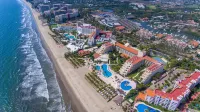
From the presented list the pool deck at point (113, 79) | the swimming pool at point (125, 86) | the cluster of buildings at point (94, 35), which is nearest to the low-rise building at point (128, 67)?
the pool deck at point (113, 79)

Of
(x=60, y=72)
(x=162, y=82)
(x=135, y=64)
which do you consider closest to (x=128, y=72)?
(x=135, y=64)

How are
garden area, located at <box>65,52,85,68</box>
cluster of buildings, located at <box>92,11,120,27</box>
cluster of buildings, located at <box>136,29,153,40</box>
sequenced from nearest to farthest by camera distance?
garden area, located at <box>65,52,85,68</box> → cluster of buildings, located at <box>136,29,153,40</box> → cluster of buildings, located at <box>92,11,120,27</box>

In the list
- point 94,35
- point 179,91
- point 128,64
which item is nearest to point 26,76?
point 128,64

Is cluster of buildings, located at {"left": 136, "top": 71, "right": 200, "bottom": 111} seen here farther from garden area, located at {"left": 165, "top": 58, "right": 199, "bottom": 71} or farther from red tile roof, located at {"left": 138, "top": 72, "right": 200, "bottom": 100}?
garden area, located at {"left": 165, "top": 58, "right": 199, "bottom": 71}

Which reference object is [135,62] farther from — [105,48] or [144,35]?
[144,35]

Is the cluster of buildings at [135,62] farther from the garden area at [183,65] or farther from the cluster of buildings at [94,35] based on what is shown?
the cluster of buildings at [94,35]

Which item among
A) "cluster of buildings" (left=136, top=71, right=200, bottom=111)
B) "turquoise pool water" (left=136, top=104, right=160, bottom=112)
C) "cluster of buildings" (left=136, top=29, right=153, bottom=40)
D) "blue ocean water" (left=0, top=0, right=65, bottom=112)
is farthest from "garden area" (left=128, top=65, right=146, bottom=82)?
"cluster of buildings" (left=136, top=29, right=153, bottom=40)
